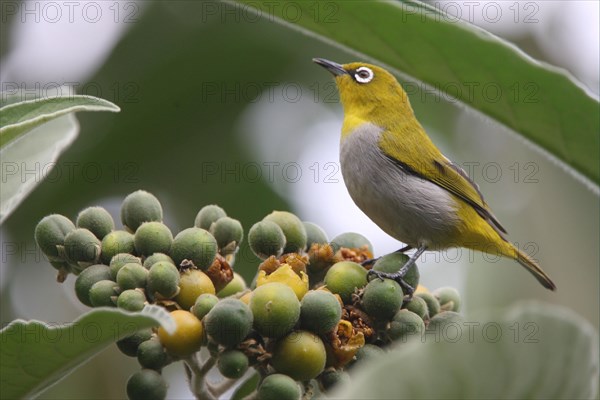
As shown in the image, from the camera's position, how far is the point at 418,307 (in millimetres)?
2838

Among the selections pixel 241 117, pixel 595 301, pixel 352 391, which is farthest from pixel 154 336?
pixel 241 117

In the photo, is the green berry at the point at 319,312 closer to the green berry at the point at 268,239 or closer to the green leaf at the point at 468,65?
the green berry at the point at 268,239

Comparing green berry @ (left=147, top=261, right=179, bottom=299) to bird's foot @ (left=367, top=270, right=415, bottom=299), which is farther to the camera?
bird's foot @ (left=367, top=270, right=415, bottom=299)

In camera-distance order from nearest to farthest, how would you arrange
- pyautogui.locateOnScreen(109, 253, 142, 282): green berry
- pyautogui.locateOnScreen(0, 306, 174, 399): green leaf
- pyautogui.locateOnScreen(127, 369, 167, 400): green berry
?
pyautogui.locateOnScreen(0, 306, 174, 399): green leaf
pyautogui.locateOnScreen(127, 369, 167, 400): green berry
pyautogui.locateOnScreen(109, 253, 142, 282): green berry

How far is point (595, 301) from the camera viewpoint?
5309 millimetres

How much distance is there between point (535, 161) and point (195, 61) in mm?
2599

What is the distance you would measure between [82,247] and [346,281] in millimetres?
834

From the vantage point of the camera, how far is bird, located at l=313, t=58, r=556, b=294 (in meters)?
4.61

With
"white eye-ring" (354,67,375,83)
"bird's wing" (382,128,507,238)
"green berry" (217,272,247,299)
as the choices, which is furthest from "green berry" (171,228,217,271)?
"white eye-ring" (354,67,375,83)

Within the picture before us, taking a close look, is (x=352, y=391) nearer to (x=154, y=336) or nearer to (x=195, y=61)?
(x=154, y=336)

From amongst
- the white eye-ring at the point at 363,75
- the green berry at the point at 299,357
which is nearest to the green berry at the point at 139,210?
the green berry at the point at 299,357

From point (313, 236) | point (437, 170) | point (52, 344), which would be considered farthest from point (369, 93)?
point (52, 344)

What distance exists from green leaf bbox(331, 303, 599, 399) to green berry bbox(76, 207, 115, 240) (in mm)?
1313

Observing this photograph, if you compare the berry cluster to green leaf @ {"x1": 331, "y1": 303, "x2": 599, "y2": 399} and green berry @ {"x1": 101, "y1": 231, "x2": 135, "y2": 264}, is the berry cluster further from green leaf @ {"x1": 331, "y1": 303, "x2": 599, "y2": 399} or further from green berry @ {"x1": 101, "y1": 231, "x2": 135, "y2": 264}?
green leaf @ {"x1": 331, "y1": 303, "x2": 599, "y2": 399}
